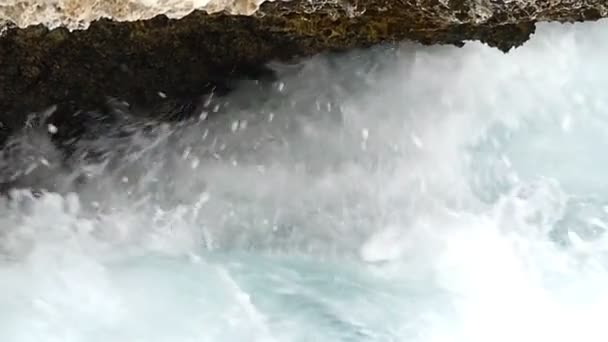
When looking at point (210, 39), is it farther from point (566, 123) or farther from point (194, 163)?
point (566, 123)

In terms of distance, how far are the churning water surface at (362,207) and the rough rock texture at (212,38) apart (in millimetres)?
422

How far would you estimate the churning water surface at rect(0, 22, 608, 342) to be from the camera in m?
4.72

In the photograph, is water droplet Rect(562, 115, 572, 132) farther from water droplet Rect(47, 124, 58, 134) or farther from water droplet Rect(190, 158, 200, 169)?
water droplet Rect(47, 124, 58, 134)

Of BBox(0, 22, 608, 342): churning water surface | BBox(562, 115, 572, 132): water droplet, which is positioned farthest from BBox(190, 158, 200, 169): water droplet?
BBox(562, 115, 572, 132): water droplet

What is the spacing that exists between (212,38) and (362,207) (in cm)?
121

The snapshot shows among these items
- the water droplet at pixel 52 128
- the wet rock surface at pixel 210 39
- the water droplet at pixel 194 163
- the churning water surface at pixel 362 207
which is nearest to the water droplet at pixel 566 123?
the churning water surface at pixel 362 207

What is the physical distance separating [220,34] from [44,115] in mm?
937

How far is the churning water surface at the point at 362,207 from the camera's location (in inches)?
186

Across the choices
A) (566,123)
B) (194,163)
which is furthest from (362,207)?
(566,123)

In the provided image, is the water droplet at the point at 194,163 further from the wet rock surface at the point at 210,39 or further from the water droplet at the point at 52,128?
the water droplet at the point at 52,128

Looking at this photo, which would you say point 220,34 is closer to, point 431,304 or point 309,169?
point 309,169

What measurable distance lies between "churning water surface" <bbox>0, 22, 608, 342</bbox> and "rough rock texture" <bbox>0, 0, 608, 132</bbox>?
0.42 meters

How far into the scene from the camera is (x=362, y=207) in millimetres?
4883

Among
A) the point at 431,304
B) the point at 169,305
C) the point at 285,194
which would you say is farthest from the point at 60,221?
the point at 431,304
